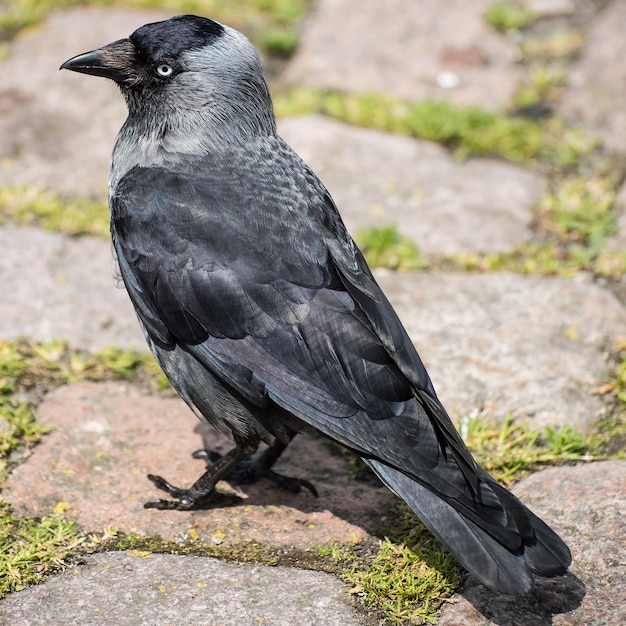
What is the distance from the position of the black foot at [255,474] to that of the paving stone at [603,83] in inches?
126

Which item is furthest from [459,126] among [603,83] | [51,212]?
[51,212]

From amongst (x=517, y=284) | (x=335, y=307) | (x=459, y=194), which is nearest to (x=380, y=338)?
(x=335, y=307)

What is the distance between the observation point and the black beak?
370 centimetres

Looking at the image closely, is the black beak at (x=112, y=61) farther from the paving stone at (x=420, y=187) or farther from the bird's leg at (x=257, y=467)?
the paving stone at (x=420, y=187)

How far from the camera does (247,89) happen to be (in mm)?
3807

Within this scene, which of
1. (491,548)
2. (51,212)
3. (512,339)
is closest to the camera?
(491,548)

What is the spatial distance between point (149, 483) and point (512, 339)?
182 cm

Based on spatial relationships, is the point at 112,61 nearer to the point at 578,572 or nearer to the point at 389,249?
the point at 389,249

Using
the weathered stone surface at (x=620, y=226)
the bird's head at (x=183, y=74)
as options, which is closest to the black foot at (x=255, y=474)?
the bird's head at (x=183, y=74)

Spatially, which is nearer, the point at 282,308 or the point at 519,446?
the point at 282,308

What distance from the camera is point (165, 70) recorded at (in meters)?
3.71

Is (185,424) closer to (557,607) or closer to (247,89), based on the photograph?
(247,89)

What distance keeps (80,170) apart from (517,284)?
2.67 meters

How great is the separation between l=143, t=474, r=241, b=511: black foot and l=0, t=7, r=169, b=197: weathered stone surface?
2327 mm
